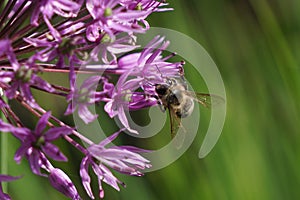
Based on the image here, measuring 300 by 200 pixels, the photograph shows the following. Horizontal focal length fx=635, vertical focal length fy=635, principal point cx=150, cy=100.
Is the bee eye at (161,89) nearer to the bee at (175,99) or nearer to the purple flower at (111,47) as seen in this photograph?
the bee at (175,99)

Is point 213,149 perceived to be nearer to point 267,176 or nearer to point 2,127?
point 267,176

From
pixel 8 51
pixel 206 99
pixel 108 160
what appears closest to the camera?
pixel 8 51

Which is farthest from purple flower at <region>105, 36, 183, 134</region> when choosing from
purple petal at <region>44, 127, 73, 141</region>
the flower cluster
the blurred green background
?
the blurred green background

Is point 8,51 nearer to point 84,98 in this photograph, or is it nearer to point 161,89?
point 84,98

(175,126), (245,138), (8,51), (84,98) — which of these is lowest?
(245,138)

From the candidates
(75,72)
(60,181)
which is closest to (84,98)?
(75,72)

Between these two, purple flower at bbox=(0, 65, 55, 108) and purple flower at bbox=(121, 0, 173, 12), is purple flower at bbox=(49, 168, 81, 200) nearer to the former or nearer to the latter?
purple flower at bbox=(0, 65, 55, 108)

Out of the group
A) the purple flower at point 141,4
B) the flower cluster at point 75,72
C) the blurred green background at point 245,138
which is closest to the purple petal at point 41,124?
the flower cluster at point 75,72
